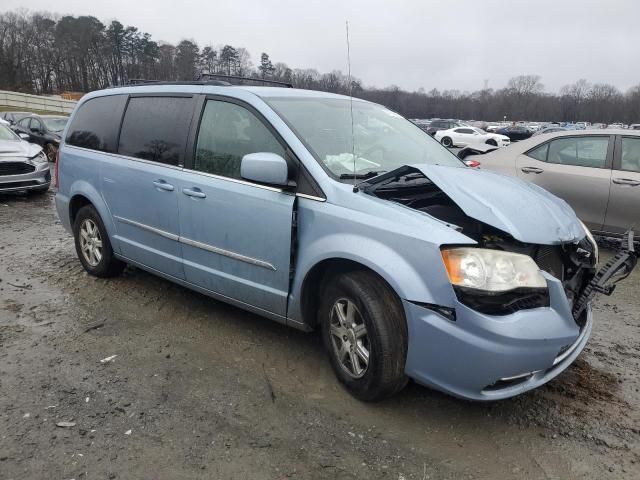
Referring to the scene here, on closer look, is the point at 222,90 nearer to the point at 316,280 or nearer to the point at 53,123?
the point at 316,280

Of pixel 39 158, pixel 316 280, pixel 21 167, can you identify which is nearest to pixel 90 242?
pixel 316 280

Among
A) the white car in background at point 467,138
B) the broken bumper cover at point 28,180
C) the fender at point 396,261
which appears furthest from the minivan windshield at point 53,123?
the white car in background at point 467,138

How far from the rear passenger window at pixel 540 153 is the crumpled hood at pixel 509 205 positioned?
3638 millimetres

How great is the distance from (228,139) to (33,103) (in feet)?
203

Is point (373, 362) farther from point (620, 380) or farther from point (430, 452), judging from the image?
point (620, 380)

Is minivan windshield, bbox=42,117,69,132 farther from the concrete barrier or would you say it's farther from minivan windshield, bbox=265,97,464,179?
the concrete barrier

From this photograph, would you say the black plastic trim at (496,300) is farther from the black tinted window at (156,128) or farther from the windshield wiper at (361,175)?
the black tinted window at (156,128)

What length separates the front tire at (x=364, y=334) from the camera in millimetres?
2648

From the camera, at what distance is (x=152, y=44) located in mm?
76375

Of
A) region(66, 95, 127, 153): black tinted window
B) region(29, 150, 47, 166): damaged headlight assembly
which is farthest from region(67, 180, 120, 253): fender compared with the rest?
region(29, 150, 47, 166): damaged headlight assembly

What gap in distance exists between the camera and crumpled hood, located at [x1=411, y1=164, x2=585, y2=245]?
8.61 feet

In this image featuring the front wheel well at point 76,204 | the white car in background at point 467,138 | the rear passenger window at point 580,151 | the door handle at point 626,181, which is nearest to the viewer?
the front wheel well at point 76,204

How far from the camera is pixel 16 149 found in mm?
9383

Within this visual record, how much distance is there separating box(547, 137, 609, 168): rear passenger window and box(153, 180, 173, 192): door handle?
193 inches
